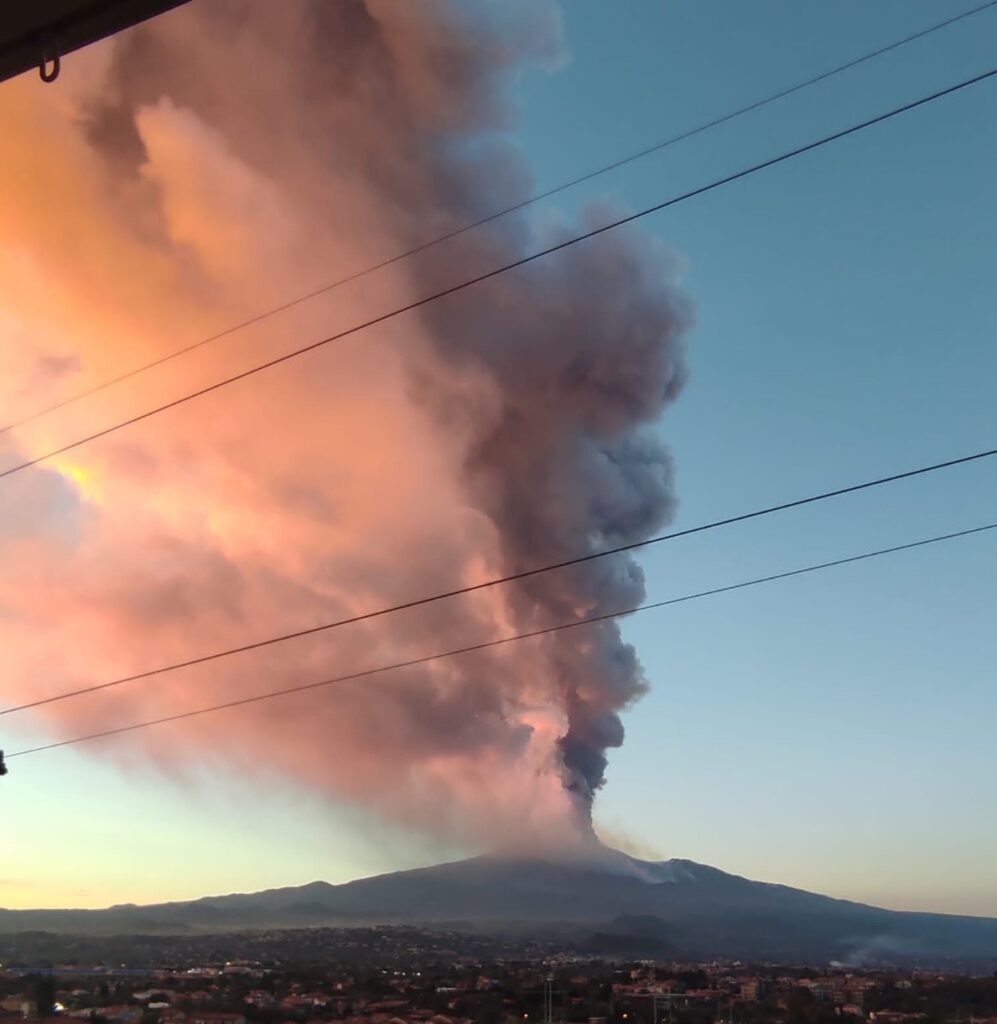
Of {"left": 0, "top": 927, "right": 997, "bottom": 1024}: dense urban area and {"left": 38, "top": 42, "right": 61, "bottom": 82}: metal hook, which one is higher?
{"left": 38, "top": 42, "right": 61, "bottom": 82}: metal hook

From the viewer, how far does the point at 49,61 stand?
4.08m

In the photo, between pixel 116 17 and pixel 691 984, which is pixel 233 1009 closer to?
pixel 691 984

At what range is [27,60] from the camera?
4113 millimetres

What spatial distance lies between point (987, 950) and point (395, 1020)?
50784 millimetres

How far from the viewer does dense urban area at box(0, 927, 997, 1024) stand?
25.6 metres

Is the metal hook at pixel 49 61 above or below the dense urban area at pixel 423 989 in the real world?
above

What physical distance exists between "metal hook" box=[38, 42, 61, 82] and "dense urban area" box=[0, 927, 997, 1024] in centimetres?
2290

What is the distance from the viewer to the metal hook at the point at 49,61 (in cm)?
405

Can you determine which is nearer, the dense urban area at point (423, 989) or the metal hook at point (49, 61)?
the metal hook at point (49, 61)

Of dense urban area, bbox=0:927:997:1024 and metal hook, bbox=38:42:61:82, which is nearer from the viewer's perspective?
metal hook, bbox=38:42:61:82

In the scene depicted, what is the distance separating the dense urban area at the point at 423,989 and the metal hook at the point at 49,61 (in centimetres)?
2290

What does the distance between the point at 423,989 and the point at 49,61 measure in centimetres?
3311

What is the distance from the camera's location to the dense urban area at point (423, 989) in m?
25.6

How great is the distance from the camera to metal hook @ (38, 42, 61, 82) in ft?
13.3
